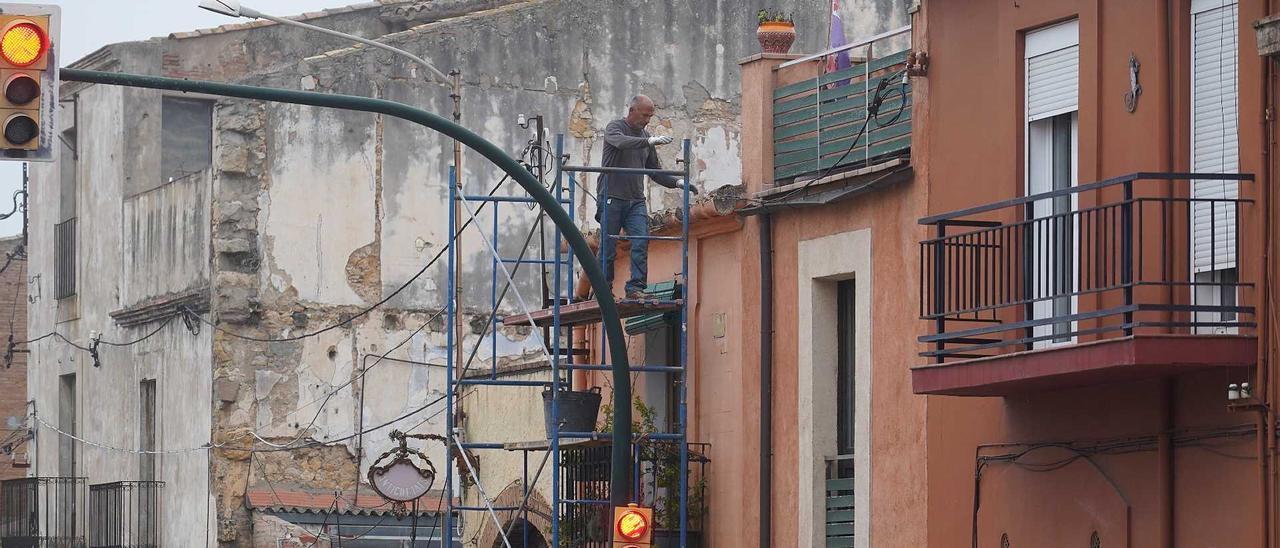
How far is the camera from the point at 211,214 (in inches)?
1140

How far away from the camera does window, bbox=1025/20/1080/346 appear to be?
48.5ft

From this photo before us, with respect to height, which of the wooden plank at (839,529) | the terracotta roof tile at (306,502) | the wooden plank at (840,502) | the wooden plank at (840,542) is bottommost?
the terracotta roof tile at (306,502)

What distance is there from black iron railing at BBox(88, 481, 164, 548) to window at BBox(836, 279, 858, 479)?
48.0ft

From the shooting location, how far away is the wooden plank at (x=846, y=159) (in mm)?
17000

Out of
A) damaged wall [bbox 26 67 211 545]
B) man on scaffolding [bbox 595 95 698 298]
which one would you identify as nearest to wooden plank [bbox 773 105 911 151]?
man on scaffolding [bbox 595 95 698 298]

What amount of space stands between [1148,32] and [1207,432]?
8.33 ft

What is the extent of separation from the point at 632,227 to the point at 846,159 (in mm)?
2126

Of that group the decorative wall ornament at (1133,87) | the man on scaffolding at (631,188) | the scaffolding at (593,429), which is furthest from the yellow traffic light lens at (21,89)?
the man on scaffolding at (631,188)

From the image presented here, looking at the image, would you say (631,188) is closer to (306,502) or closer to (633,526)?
(633,526)

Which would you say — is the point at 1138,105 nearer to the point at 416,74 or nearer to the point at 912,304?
the point at 912,304

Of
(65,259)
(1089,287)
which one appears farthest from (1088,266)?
(65,259)

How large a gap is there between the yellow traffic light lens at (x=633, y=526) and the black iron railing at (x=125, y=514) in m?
16.2

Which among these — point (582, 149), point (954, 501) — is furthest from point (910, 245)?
point (582, 149)

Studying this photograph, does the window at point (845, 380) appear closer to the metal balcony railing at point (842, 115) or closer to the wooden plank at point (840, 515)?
the wooden plank at point (840, 515)
